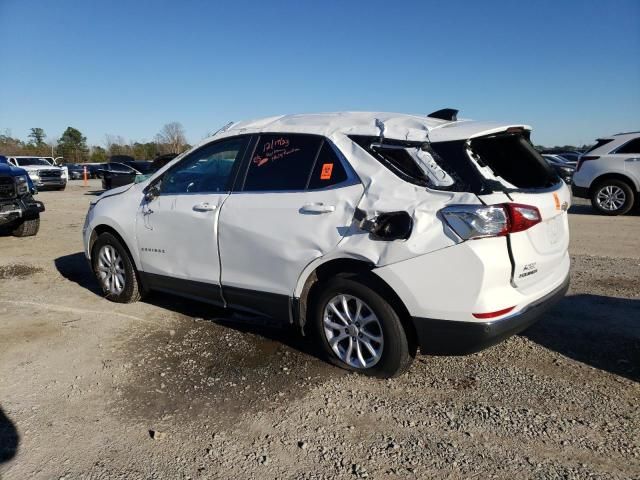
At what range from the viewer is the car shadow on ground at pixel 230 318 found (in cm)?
426

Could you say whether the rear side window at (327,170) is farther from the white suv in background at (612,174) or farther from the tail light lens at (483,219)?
the white suv in background at (612,174)

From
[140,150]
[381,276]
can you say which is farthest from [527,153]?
[140,150]

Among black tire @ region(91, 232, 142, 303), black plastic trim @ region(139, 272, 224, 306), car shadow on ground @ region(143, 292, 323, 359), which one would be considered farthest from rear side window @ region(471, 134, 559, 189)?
black tire @ region(91, 232, 142, 303)

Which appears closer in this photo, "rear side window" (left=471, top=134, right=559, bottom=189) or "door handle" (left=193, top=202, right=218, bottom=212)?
"rear side window" (left=471, top=134, right=559, bottom=189)

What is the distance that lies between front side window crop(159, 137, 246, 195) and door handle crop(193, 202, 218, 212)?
0.14 metres

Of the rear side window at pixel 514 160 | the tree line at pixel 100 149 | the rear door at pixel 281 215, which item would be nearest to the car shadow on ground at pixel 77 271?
the rear door at pixel 281 215

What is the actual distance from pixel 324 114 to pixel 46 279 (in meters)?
4.46

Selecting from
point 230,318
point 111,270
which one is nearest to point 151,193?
point 111,270

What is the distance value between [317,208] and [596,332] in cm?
262

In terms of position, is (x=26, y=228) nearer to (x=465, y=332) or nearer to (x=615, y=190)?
(x=465, y=332)

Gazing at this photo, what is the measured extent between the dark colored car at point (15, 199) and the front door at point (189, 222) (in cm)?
492

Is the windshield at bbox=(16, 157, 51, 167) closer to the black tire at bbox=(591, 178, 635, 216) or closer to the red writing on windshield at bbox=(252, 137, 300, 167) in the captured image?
the black tire at bbox=(591, 178, 635, 216)

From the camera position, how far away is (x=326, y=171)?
3602 mm

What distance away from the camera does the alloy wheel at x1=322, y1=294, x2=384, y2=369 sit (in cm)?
343
